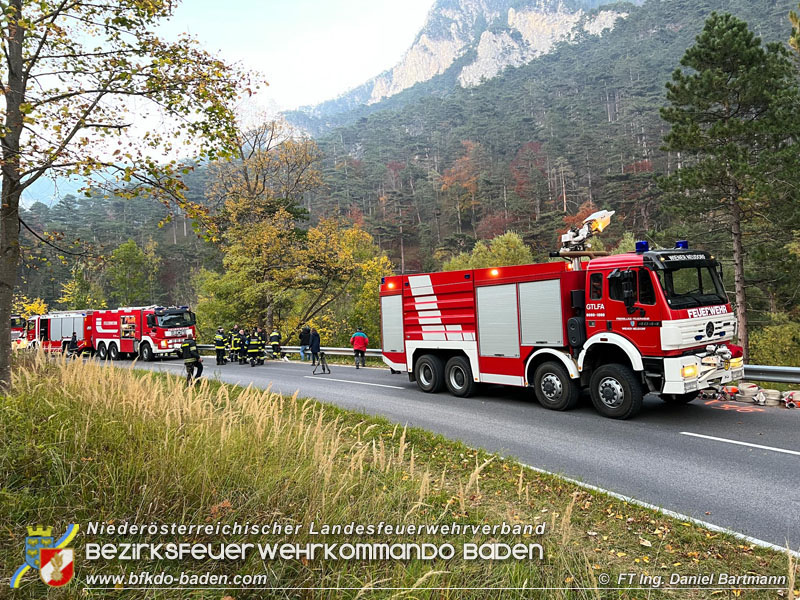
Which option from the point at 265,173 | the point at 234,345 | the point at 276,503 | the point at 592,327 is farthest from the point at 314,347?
the point at 265,173

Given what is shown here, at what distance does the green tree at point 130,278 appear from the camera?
5803 centimetres

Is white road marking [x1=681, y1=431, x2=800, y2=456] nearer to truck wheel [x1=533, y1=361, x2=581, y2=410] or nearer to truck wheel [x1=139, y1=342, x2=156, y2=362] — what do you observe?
truck wheel [x1=533, y1=361, x2=581, y2=410]

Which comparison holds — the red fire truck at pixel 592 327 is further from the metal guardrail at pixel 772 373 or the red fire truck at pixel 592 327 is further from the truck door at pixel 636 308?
the metal guardrail at pixel 772 373

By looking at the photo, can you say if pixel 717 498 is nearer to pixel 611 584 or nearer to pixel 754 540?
pixel 754 540

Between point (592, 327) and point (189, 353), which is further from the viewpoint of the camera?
point (189, 353)

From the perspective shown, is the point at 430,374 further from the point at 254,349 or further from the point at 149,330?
the point at 149,330

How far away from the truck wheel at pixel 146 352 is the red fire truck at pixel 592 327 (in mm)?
18025

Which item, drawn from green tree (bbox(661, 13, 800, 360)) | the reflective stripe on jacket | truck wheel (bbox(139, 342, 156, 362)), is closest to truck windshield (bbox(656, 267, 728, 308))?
green tree (bbox(661, 13, 800, 360))

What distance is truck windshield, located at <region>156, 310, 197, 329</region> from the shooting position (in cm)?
2345

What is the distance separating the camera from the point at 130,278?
61.1 m

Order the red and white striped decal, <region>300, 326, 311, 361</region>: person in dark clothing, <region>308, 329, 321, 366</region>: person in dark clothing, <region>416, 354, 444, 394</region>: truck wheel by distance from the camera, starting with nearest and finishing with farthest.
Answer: the red and white striped decal → <region>416, 354, 444, 394</region>: truck wheel → <region>308, 329, 321, 366</region>: person in dark clothing → <region>300, 326, 311, 361</region>: person in dark clothing

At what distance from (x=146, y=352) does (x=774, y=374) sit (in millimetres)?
25135

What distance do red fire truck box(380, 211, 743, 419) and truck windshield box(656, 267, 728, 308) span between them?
22 mm

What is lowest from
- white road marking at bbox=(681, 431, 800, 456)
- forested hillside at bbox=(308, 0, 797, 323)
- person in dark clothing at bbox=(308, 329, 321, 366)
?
white road marking at bbox=(681, 431, 800, 456)
